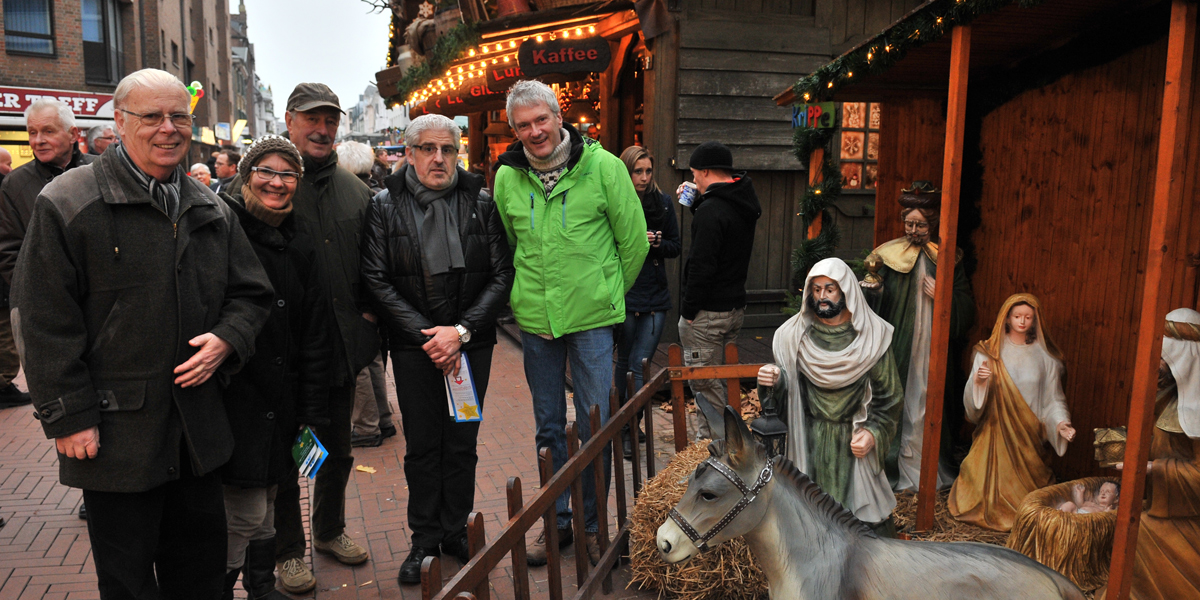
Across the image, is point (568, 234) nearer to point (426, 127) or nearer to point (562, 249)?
point (562, 249)

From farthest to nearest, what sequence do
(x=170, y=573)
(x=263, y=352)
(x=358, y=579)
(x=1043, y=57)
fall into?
(x=1043, y=57) → (x=358, y=579) → (x=263, y=352) → (x=170, y=573)

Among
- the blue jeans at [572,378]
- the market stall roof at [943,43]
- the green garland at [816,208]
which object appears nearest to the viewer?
the market stall roof at [943,43]

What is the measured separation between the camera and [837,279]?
11.8 ft

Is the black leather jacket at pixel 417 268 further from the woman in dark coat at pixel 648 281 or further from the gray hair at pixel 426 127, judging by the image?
the woman in dark coat at pixel 648 281

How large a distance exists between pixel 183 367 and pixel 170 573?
2.73 ft

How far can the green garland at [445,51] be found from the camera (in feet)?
33.3

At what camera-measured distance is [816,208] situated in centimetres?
546

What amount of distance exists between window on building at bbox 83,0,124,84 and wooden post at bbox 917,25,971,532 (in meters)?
26.9

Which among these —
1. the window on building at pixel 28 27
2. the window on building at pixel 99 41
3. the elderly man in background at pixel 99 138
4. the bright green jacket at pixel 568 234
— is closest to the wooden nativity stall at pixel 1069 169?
the bright green jacket at pixel 568 234

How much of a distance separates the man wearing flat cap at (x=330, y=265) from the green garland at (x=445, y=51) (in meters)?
6.35

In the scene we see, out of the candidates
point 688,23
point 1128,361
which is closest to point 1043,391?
point 1128,361

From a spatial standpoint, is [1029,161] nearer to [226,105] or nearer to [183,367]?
[183,367]

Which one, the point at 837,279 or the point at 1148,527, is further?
the point at 837,279

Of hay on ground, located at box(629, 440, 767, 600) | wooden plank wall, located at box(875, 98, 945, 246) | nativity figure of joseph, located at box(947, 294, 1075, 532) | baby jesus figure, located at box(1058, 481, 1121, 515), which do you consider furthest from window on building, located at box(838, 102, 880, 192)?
hay on ground, located at box(629, 440, 767, 600)
